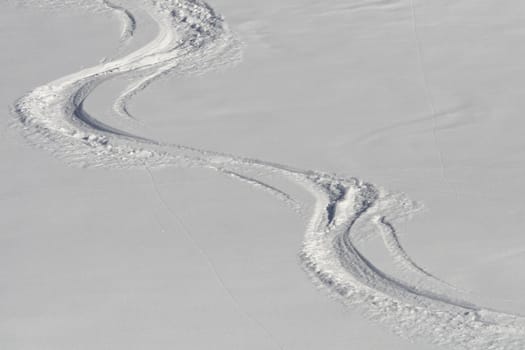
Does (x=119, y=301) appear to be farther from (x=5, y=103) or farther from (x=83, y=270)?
(x=5, y=103)

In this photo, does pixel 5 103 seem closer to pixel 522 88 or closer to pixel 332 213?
pixel 332 213

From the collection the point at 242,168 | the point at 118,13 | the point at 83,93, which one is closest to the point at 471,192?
the point at 242,168

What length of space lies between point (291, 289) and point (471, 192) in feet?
2.92

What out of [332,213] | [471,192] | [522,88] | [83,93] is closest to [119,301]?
[332,213]

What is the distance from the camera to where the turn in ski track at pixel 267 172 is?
305cm

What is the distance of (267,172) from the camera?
3.91 metres

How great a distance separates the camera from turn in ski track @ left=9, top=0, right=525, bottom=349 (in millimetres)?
3049

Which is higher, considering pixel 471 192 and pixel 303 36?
pixel 303 36

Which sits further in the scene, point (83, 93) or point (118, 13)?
point (118, 13)

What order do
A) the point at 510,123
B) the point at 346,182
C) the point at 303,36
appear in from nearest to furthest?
the point at 346,182 → the point at 510,123 → the point at 303,36

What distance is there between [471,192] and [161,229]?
3.76 ft

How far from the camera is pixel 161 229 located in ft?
11.7

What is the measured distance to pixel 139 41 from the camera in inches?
200

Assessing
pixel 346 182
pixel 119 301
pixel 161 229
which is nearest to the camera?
pixel 119 301
